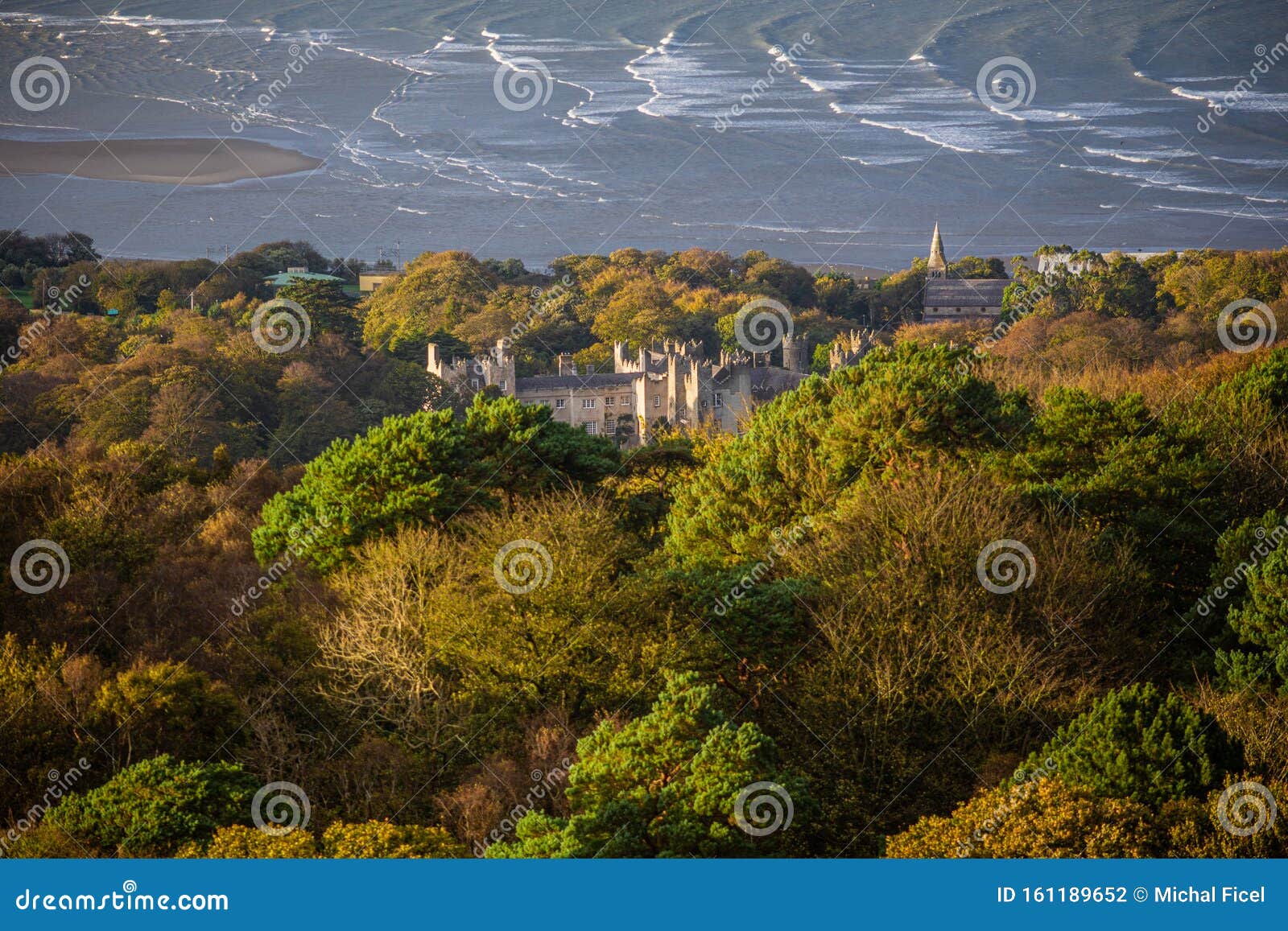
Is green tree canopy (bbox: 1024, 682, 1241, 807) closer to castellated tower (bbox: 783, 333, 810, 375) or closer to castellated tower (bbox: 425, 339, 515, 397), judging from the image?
castellated tower (bbox: 425, 339, 515, 397)

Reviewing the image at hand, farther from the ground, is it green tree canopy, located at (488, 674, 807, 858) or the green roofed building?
the green roofed building

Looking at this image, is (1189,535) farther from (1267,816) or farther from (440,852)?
(440,852)

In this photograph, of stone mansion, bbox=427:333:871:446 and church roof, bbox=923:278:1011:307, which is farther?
church roof, bbox=923:278:1011:307

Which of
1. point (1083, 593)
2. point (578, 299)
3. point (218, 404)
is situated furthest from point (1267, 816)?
point (578, 299)

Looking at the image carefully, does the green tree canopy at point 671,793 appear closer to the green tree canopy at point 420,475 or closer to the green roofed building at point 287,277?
the green tree canopy at point 420,475

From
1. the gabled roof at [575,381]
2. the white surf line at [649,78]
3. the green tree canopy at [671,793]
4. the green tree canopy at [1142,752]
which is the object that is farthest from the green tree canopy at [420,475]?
the white surf line at [649,78]

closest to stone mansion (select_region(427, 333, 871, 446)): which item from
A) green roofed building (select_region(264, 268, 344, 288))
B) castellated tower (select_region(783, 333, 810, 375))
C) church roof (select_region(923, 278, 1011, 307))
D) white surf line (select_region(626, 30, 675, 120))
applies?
castellated tower (select_region(783, 333, 810, 375))

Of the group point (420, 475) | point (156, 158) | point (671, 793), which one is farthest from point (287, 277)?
point (671, 793)
